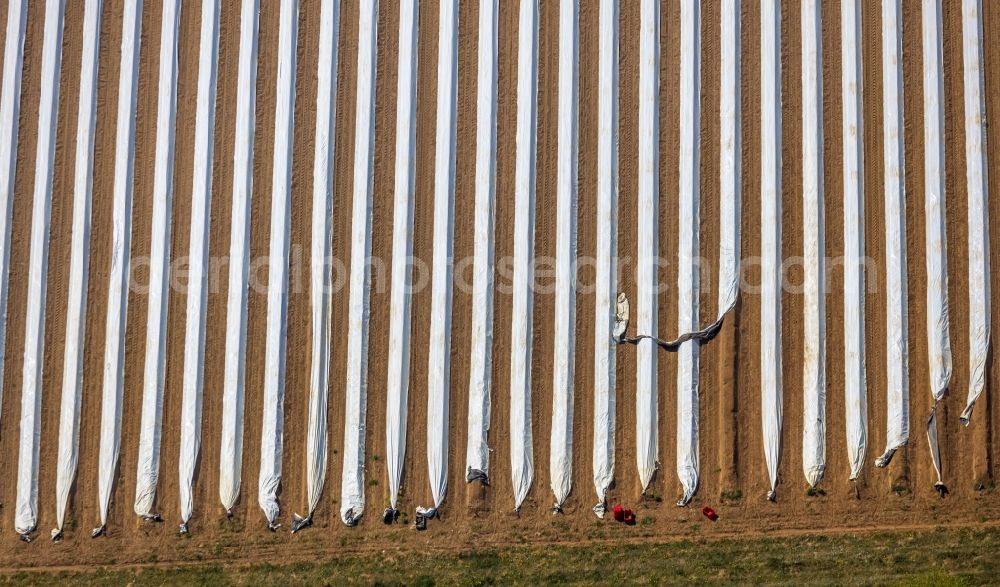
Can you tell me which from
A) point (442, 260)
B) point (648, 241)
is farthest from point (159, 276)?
point (648, 241)

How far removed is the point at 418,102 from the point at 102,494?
901 centimetres

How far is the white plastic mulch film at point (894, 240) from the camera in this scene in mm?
11867

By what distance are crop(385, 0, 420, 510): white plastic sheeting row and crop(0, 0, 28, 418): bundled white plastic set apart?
7091 millimetres

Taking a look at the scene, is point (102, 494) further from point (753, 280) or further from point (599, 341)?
point (753, 280)

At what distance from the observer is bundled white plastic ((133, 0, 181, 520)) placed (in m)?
12.0

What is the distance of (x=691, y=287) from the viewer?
12070mm

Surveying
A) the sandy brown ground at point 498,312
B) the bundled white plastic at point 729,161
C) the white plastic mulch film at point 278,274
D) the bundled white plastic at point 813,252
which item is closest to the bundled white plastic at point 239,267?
the sandy brown ground at point 498,312

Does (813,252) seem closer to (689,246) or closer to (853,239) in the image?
(853,239)

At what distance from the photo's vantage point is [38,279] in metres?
12.3

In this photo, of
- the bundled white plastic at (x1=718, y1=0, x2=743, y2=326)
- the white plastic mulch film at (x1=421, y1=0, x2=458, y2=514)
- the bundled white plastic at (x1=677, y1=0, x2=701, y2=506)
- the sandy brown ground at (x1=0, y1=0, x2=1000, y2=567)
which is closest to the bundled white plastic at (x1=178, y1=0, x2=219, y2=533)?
the sandy brown ground at (x1=0, y1=0, x2=1000, y2=567)

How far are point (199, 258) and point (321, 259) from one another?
7.31ft

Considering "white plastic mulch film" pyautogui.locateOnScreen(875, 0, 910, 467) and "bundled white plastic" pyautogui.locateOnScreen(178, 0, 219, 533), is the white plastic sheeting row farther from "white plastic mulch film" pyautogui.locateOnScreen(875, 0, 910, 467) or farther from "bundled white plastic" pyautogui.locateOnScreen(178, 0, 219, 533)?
"white plastic mulch film" pyautogui.locateOnScreen(875, 0, 910, 467)

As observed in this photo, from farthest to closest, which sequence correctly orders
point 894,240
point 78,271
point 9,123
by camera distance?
1. point 9,123
2. point 78,271
3. point 894,240

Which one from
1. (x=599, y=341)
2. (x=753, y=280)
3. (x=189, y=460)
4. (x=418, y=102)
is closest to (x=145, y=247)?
(x=189, y=460)
